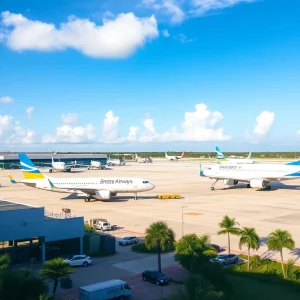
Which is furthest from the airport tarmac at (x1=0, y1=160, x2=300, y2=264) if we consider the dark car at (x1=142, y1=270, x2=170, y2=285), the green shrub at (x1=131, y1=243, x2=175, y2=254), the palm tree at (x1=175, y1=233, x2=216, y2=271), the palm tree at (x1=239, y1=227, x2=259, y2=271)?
the dark car at (x1=142, y1=270, x2=170, y2=285)

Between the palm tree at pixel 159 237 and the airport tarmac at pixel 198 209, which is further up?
the palm tree at pixel 159 237

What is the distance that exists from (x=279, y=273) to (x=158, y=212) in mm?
31180

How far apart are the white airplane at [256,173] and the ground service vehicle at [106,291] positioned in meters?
68.9

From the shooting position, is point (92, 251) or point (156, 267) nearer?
point (156, 267)

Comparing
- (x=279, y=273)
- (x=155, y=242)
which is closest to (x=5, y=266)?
(x=155, y=242)

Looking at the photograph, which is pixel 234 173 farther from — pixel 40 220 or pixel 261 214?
pixel 40 220

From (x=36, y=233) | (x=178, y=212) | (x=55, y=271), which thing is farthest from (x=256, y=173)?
(x=55, y=271)

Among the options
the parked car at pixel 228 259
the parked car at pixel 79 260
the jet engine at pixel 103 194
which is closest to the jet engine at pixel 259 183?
the jet engine at pixel 103 194

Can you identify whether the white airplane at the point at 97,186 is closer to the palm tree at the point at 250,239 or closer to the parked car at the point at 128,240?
the parked car at the point at 128,240

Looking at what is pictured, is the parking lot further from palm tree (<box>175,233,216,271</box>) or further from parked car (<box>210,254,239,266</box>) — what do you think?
palm tree (<box>175,233,216,271</box>)

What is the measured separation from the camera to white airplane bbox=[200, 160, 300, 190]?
3548 inches

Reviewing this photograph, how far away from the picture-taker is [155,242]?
3300 cm

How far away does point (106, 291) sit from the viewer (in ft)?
90.6

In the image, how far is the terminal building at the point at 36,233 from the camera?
34.7 m
